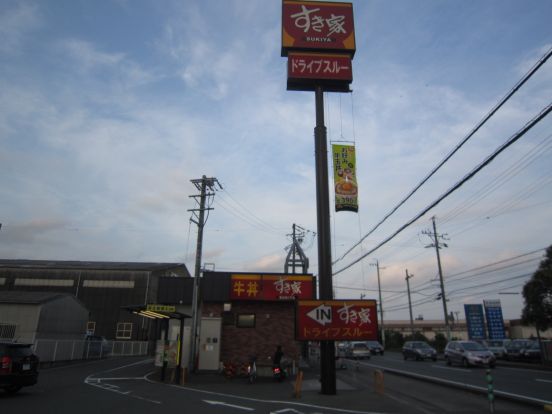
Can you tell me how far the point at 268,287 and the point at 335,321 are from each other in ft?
32.7

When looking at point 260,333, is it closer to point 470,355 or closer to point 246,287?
point 246,287

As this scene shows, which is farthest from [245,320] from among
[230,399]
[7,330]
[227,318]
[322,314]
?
[7,330]

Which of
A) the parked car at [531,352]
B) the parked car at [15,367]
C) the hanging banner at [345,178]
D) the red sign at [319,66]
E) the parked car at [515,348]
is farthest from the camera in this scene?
the parked car at [515,348]

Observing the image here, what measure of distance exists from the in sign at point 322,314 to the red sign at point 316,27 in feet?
37.5

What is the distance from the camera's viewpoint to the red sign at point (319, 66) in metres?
17.8

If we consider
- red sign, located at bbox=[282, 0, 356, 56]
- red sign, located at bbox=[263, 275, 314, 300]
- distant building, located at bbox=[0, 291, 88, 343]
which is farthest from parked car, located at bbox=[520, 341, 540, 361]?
distant building, located at bbox=[0, 291, 88, 343]

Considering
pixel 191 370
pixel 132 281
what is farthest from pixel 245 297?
pixel 132 281

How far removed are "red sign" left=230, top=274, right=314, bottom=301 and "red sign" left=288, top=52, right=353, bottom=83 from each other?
11711 millimetres

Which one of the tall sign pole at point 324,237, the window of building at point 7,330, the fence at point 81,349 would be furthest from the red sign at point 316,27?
the window of building at point 7,330

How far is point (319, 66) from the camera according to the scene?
18.0 m

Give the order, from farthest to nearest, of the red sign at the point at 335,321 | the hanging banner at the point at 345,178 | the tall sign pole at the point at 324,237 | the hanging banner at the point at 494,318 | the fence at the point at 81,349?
1. the hanging banner at the point at 494,318
2. the fence at the point at 81,349
3. the hanging banner at the point at 345,178
4. the red sign at the point at 335,321
5. the tall sign pole at the point at 324,237

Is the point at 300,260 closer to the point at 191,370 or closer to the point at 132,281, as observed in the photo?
the point at 191,370

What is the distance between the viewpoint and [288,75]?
17750 millimetres

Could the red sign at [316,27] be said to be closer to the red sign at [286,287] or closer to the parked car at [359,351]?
the red sign at [286,287]
